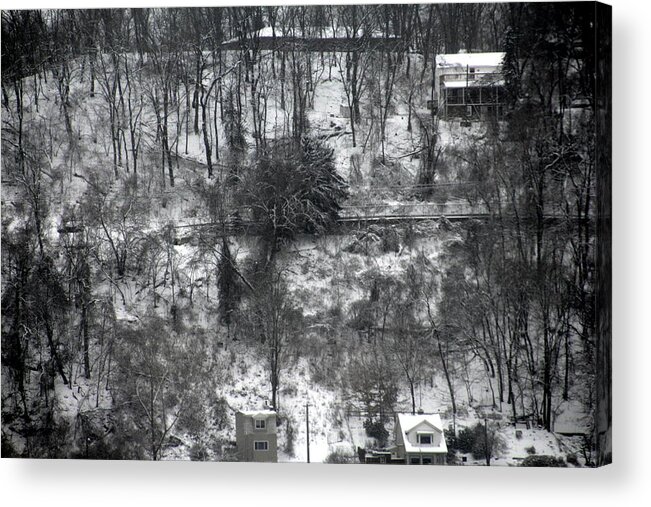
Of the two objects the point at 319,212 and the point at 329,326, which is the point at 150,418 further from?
the point at 319,212

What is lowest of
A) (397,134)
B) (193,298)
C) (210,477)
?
(210,477)

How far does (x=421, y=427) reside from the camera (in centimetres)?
909

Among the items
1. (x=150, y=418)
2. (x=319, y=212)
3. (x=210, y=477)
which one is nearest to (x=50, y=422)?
(x=150, y=418)

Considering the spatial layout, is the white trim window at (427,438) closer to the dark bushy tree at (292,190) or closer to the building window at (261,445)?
the building window at (261,445)

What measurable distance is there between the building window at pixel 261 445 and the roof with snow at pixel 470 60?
12.1 feet

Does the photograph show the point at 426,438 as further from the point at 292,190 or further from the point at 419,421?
the point at 292,190

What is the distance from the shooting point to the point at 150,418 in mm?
9414

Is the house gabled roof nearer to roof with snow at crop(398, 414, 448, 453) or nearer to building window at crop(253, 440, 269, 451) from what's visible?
roof with snow at crop(398, 414, 448, 453)

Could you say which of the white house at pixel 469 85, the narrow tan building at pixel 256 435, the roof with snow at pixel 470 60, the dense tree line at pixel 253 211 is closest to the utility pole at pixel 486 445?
the dense tree line at pixel 253 211

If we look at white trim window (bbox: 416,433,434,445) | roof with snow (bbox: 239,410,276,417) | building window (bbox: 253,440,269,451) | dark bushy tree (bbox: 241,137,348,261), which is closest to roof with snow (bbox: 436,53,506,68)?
dark bushy tree (bbox: 241,137,348,261)

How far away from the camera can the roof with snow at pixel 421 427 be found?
357 inches

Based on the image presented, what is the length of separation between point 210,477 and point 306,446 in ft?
3.03

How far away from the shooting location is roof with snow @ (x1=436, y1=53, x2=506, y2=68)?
905 centimetres

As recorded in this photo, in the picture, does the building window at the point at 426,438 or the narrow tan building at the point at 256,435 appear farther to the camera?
the narrow tan building at the point at 256,435
